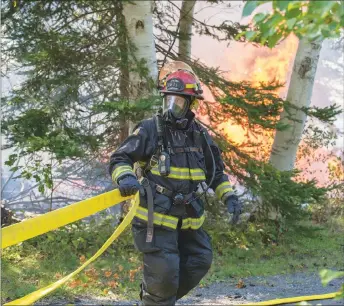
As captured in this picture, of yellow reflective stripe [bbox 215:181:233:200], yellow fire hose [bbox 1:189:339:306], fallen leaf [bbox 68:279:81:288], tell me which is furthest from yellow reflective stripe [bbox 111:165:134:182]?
fallen leaf [bbox 68:279:81:288]

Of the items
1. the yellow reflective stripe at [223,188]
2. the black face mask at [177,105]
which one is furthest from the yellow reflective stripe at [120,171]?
the yellow reflective stripe at [223,188]

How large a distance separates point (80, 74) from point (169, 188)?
15.1 ft

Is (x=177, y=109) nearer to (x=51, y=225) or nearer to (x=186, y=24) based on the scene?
(x=51, y=225)

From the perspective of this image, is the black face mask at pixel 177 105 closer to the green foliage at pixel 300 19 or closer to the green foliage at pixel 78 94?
the green foliage at pixel 300 19

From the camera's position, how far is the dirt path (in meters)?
5.66

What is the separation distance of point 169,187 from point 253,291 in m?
2.73

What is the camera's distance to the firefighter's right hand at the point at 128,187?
146 inches

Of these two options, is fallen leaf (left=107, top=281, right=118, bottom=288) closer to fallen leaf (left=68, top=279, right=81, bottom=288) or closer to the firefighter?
fallen leaf (left=68, top=279, right=81, bottom=288)

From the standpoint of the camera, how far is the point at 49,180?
7363 mm

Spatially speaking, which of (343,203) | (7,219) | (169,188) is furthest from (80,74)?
(343,203)

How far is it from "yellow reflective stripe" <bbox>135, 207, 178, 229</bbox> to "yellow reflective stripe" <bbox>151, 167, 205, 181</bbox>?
0.95ft

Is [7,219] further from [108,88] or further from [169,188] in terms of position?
[169,188]

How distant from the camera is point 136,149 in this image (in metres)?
4.04

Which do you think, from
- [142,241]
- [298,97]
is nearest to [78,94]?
[298,97]
